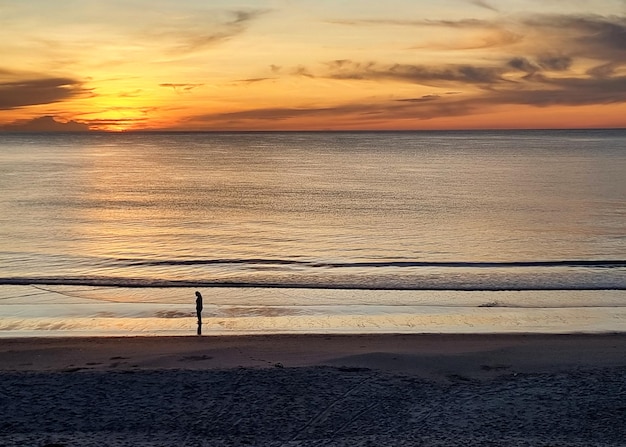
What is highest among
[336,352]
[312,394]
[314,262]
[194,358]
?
[312,394]

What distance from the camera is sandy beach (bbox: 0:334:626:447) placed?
8367mm

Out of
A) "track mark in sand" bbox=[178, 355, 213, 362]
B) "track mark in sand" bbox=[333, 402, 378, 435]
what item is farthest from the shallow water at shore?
"track mark in sand" bbox=[333, 402, 378, 435]

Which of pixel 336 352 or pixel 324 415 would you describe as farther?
pixel 336 352

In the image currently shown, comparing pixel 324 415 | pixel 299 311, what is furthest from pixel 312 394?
pixel 299 311

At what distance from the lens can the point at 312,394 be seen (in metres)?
9.80

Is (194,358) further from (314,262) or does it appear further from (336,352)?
(314,262)

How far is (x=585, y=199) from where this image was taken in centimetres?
4734

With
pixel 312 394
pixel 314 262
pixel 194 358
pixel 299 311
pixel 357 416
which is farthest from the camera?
pixel 314 262

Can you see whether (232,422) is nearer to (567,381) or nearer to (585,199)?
(567,381)

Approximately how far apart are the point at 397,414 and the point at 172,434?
9.48 feet

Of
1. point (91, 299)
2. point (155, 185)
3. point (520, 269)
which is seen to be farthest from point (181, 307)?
point (155, 185)

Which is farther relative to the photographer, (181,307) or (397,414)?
(181,307)

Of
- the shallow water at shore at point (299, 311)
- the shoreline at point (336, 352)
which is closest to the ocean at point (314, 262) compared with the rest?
the shallow water at shore at point (299, 311)

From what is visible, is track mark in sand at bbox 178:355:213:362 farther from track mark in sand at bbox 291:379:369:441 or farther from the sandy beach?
track mark in sand at bbox 291:379:369:441
